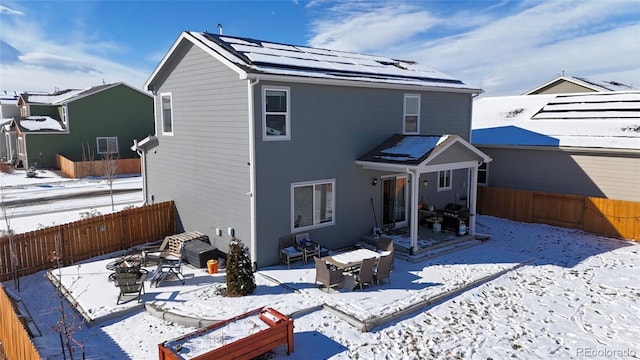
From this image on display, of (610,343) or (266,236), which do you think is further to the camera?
(266,236)

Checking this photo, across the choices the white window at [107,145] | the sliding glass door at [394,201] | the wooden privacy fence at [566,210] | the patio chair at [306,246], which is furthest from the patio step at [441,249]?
the white window at [107,145]

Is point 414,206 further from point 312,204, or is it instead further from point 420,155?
point 312,204

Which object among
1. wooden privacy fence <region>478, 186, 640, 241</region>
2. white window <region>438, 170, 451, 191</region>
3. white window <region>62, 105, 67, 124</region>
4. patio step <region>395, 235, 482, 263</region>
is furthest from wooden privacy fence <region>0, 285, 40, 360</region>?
white window <region>62, 105, 67, 124</region>

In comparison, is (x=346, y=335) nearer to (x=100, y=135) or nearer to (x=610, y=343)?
(x=610, y=343)

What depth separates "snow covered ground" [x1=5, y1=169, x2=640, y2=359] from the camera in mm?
8141

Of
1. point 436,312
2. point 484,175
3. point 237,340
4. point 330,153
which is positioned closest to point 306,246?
Result: point 330,153

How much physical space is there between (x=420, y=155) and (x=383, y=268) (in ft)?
13.3

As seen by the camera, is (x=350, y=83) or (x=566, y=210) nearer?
(x=350, y=83)

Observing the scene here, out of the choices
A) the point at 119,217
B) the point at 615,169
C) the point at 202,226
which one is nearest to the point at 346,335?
the point at 202,226

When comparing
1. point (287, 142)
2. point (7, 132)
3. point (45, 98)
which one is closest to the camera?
point (287, 142)

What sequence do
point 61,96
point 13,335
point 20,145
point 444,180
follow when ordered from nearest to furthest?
1. point 13,335
2. point 444,180
3. point 20,145
4. point 61,96

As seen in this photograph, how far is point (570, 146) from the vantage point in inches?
687

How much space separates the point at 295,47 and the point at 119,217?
847 cm

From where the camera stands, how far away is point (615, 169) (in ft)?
54.7
